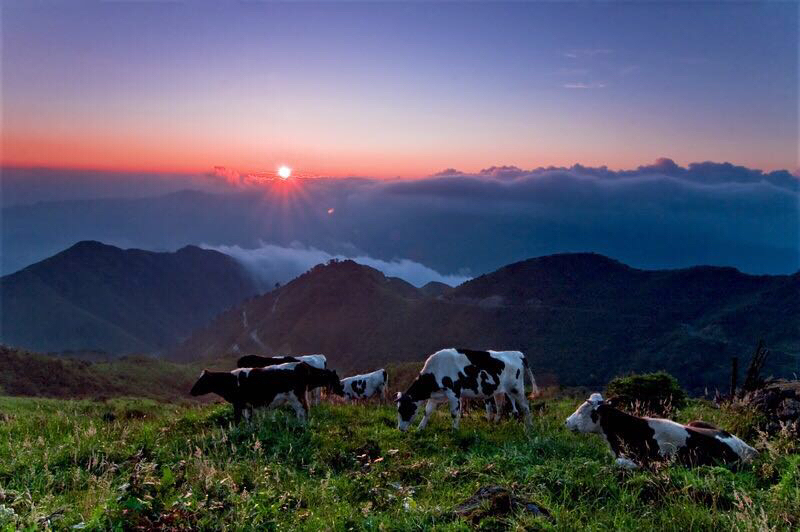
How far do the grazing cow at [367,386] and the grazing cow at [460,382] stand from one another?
45.1 feet

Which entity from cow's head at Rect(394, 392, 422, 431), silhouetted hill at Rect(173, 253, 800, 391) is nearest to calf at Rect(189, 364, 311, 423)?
cow's head at Rect(394, 392, 422, 431)

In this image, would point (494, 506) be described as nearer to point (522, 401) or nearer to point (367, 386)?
point (522, 401)

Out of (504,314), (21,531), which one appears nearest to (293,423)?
(21,531)

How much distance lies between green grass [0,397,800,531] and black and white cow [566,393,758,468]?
38cm

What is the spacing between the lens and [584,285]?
13375cm

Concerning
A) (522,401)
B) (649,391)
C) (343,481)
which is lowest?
(649,391)

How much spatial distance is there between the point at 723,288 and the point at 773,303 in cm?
1880

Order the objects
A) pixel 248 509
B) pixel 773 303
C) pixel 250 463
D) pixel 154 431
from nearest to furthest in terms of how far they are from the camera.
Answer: pixel 248 509 → pixel 250 463 → pixel 154 431 → pixel 773 303

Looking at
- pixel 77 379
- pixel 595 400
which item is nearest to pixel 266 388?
pixel 595 400

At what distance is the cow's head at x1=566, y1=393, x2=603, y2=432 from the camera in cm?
1155

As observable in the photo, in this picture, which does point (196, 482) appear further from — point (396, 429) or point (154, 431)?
point (396, 429)

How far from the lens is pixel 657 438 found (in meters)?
10.6

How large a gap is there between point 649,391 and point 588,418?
339 inches

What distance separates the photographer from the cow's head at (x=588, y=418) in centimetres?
1155
